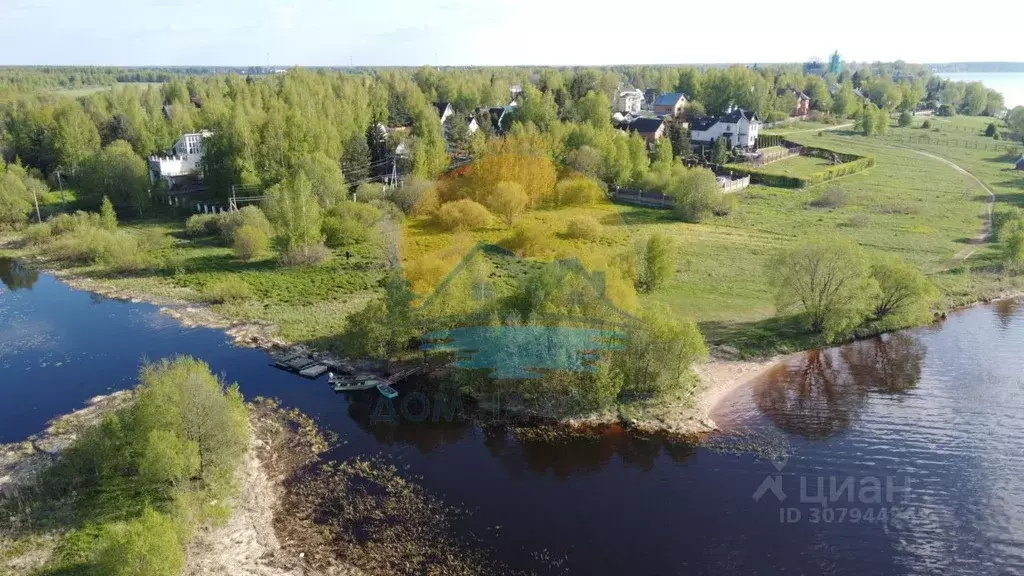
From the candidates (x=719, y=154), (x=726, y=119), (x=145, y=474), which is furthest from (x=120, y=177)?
→ (x=726, y=119)

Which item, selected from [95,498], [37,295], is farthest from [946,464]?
[37,295]

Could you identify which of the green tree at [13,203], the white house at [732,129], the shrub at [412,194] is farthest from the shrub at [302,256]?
the white house at [732,129]

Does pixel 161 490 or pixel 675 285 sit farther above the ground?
pixel 675 285

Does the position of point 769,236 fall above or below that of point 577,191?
below

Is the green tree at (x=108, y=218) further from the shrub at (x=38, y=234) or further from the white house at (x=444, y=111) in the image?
the white house at (x=444, y=111)

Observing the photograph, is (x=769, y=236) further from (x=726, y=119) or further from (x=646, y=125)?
A: (x=726, y=119)

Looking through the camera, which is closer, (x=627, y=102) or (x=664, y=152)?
(x=664, y=152)

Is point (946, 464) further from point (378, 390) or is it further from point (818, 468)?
point (378, 390)
